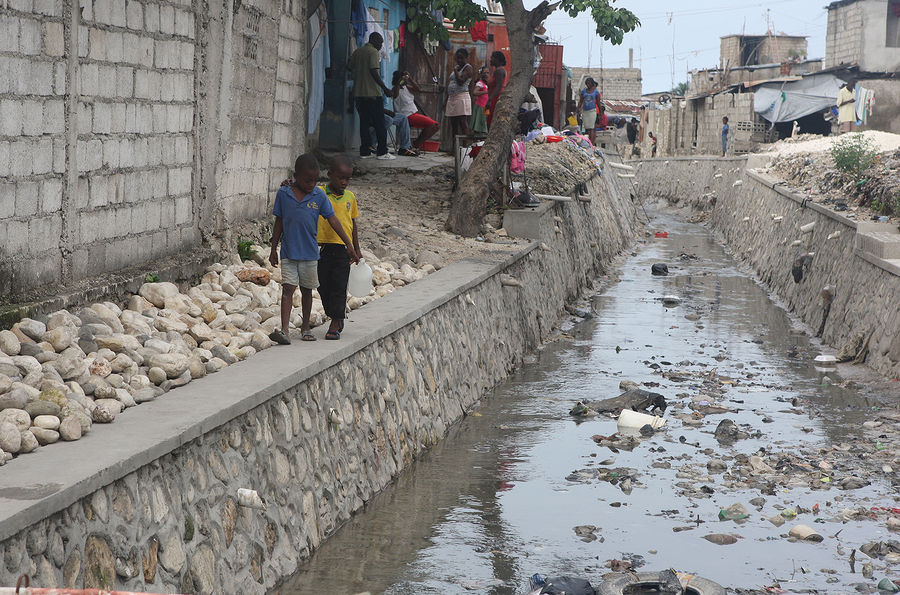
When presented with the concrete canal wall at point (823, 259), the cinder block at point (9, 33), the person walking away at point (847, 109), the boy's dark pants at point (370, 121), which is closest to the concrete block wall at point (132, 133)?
the cinder block at point (9, 33)

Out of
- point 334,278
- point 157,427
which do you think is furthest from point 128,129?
point 157,427

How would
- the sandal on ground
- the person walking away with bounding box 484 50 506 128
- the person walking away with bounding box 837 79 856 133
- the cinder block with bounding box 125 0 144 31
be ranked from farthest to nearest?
the person walking away with bounding box 837 79 856 133
the person walking away with bounding box 484 50 506 128
the cinder block with bounding box 125 0 144 31
the sandal on ground

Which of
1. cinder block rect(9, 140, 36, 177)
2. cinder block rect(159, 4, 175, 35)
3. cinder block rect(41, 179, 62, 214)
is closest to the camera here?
cinder block rect(9, 140, 36, 177)

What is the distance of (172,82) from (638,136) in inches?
1816

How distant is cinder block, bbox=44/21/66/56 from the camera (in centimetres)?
604

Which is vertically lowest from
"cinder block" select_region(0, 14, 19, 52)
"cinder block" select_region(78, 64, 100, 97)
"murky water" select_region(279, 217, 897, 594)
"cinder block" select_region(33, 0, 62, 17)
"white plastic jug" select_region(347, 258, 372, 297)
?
"murky water" select_region(279, 217, 897, 594)

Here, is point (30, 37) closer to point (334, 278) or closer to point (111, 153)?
point (111, 153)

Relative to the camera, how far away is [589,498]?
6.96 metres

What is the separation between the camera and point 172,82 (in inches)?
306

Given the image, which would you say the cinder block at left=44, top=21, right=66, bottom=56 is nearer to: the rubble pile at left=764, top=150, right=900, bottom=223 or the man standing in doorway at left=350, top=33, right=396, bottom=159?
the man standing in doorway at left=350, top=33, right=396, bottom=159

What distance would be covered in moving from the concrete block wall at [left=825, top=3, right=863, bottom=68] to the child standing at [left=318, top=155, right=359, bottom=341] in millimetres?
30211

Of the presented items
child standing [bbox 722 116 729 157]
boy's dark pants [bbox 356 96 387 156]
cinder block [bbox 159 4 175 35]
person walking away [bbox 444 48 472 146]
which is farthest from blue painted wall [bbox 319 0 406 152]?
child standing [bbox 722 116 729 157]

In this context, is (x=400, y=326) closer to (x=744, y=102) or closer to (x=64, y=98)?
(x=64, y=98)

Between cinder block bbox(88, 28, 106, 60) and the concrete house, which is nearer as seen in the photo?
cinder block bbox(88, 28, 106, 60)
